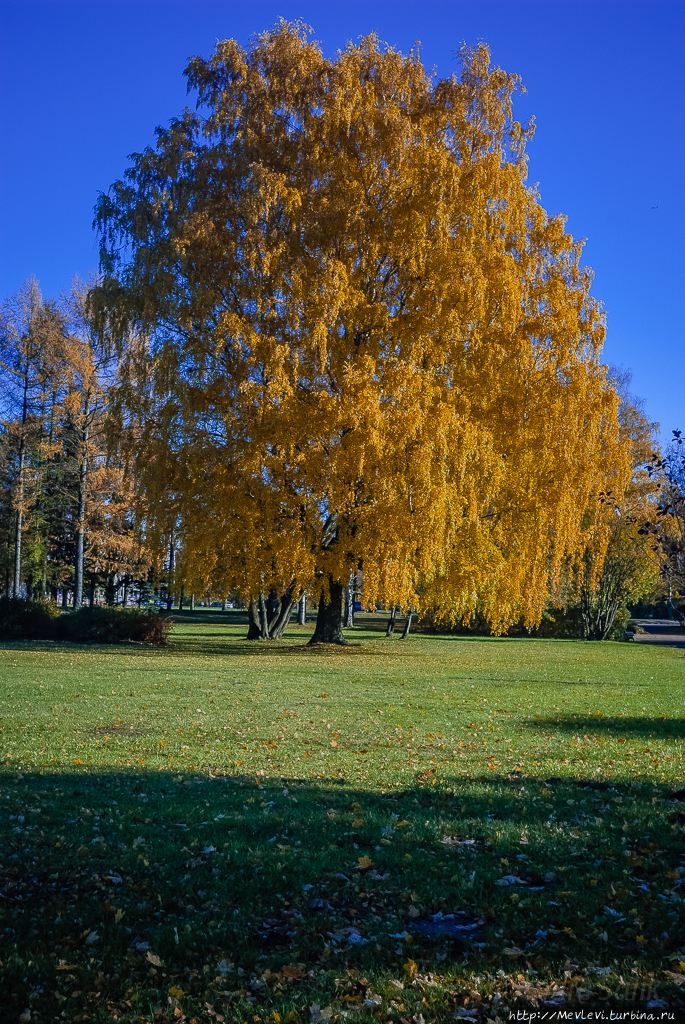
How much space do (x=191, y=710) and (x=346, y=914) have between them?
7995 mm

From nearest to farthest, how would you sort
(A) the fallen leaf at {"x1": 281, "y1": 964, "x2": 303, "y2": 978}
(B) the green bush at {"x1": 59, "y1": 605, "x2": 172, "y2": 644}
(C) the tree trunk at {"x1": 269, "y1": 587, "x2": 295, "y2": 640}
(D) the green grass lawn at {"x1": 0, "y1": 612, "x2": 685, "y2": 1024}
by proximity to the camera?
(D) the green grass lawn at {"x1": 0, "y1": 612, "x2": 685, "y2": 1024}
(A) the fallen leaf at {"x1": 281, "y1": 964, "x2": 303, "y2": 978}
(B) the green bush at {"x1": 59, "y1": 605, "x2": 172, "y2": 644}
(C) the tree trunk at {"x1": 269, "y1": 587, "x2": 295, "y2": 640}

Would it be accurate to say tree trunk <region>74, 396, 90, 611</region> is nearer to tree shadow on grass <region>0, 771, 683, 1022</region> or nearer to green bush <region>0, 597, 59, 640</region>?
green bush <region>0, 597, 59, 640</region>

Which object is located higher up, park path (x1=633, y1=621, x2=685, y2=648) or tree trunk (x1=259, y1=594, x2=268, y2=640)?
tree trunk (x1=259, y1=594, x2=268, y2=640)

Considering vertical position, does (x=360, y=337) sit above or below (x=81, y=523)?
above

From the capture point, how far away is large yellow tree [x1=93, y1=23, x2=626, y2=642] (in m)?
21.5

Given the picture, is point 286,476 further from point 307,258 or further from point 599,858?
point 599,858

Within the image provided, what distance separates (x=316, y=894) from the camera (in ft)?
16.2

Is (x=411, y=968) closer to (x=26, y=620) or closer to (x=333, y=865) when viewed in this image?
(x=333, y=865)

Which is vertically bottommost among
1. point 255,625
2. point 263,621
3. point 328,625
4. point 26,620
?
point 255,625

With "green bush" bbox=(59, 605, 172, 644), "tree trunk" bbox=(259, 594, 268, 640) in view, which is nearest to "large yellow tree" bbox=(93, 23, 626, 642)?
"green bush" bbox=(59, 605, 172, 644)

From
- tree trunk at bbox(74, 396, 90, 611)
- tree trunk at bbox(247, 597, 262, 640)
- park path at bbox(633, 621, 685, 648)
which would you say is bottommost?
park path at bbox(633, 621, 685, 648)

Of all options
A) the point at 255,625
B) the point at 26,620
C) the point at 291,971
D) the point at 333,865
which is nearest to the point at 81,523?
the point at 26,620

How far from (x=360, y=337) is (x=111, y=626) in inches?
548

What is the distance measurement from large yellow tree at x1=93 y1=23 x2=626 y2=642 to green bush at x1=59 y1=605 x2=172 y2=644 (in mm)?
5612
